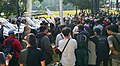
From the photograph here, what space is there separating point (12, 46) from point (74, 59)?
182 centimetres

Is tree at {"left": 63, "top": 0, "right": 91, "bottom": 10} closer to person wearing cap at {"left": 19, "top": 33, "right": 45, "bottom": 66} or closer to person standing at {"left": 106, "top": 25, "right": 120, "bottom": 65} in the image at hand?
person standing at {"left": 106, "top": 25, "right": 120, "bottom": 65}

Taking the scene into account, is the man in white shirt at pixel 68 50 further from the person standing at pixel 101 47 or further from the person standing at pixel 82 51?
the person standing at pixel 101 47

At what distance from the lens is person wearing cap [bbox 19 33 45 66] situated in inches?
284

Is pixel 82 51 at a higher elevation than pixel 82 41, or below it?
below

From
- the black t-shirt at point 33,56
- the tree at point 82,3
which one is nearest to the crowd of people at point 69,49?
the black t-shirt at point 33,56

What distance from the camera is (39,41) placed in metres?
9.92

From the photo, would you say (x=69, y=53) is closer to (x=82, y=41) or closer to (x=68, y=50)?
(x=68, y=50)

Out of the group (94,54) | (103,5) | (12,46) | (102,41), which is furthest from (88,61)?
(103,5)

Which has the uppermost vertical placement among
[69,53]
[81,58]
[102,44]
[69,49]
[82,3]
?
[69,49]

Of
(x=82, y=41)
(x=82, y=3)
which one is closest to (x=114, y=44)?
(x=82, y=41)

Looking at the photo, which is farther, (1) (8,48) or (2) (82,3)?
(2) (82,3)

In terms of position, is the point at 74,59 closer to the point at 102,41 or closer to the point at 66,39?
the point at 66,39

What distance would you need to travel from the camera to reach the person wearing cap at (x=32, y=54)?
284 inches

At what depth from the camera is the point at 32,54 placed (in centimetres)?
726
